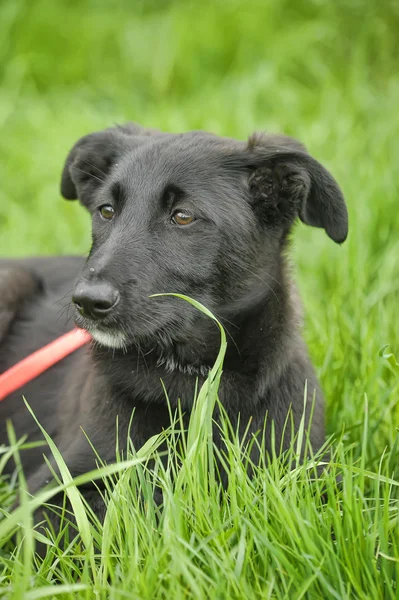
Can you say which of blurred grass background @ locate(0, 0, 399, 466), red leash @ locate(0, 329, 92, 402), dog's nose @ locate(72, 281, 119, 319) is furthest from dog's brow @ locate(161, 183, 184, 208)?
blurred grass background @ locate(0, 0, 399, 466)

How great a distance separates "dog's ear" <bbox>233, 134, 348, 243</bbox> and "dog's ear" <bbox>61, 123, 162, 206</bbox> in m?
0.51

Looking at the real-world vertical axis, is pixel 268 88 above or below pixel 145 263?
above

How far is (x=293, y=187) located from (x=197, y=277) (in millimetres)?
499

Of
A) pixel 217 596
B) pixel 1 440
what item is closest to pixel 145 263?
pixel 217 596

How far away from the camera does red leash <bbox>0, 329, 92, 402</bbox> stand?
3193 mm

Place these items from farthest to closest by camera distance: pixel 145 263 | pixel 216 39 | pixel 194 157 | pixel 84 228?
pixel 216 39 < pixel 84 228 < pixel 194 157 < pixel 145 263

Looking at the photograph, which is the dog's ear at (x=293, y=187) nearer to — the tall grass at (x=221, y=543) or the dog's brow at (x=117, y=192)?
the dog's brow at (x=117, y=192)

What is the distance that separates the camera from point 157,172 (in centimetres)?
260

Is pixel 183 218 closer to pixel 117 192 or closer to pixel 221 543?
pixel 117 192

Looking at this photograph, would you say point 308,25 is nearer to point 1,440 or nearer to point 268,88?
point 268,88

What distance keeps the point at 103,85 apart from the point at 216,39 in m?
1.26

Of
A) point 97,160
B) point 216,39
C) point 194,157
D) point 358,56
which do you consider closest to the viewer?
point 194,157

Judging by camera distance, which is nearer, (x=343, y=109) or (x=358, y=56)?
(x=343, y=109)

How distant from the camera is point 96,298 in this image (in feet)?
7.53
